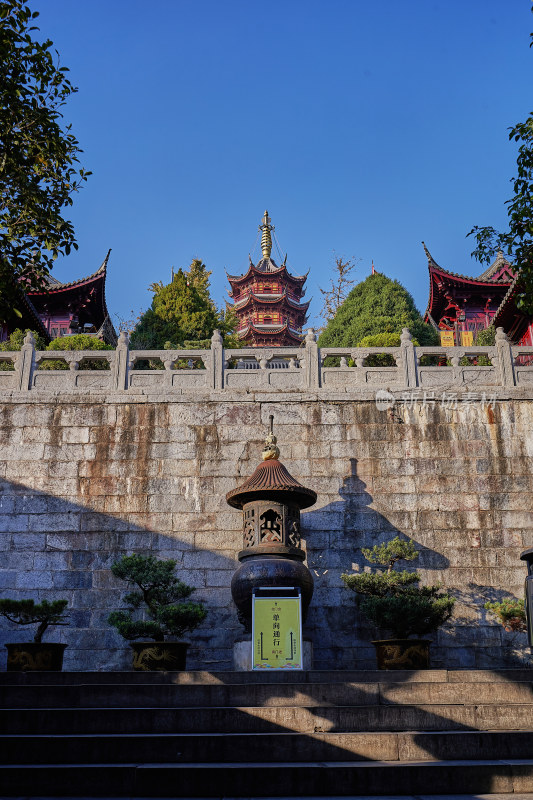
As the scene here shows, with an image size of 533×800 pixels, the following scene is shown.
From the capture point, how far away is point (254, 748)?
6.18m

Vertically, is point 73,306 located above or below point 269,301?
below

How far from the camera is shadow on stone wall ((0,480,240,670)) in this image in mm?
12008

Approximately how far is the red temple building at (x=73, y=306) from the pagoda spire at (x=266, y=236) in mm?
21045

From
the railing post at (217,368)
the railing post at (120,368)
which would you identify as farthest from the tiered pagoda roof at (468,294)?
the railing post at (120,368)

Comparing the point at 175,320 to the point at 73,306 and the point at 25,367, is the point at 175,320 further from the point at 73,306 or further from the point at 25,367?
the point at 25,367

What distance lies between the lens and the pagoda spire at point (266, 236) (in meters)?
47.0

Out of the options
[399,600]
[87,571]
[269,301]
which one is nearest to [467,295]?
[399,600]

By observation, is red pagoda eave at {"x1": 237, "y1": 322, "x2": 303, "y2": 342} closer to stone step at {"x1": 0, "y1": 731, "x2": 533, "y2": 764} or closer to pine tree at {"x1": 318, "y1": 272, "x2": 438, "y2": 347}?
pine tree at {"x1": 318, "y1": 272, "x2": 438, "y2": 347}

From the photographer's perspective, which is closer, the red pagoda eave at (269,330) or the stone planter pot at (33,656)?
the stone planter pot at (33,656)

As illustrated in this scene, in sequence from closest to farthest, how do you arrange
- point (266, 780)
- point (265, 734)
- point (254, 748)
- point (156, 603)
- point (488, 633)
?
point (266, 780)
point (254, 748)
point (265, 734)
point (156, 603)
point (488, 633)

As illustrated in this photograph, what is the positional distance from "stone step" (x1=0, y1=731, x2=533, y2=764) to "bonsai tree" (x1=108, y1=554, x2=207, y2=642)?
4260 mm

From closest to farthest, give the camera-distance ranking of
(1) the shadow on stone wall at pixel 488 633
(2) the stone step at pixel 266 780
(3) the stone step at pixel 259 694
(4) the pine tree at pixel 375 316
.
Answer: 1. (2) the stone step at pixel 266 780
2. (3) the stone step at pixel 259 694
3. (1) the shadow on stone wall at pixel 488 633
4. (4) the pine tree at pixel 375 316

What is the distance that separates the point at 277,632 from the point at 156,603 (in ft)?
8.94

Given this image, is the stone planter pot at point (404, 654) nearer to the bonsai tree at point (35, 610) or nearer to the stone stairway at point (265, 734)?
the stone stairway at point (265, 734)
